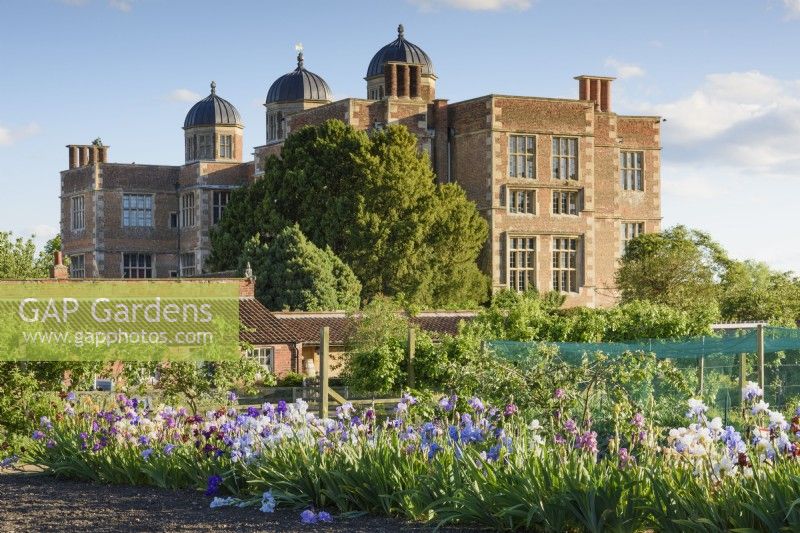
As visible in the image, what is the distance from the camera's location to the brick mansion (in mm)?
47812

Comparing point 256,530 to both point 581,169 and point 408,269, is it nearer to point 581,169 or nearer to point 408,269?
point 408,269

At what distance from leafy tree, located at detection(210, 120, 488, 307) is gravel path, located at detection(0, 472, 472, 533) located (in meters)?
32.5

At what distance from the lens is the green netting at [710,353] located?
1573 centimetres

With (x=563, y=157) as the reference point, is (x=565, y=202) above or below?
below

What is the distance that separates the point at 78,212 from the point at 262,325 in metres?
29.6

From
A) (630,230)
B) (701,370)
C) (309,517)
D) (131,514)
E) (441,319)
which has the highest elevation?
(630,230)

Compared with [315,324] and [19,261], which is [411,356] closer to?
[315,324]

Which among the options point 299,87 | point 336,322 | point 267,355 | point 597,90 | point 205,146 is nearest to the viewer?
point 267,355

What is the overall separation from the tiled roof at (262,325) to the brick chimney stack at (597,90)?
20.7 meters

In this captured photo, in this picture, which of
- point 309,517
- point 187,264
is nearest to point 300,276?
point 187,264

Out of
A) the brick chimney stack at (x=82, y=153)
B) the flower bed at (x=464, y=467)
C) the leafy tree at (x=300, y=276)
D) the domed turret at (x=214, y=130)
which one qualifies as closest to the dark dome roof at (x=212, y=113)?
the domed turret at (x=214, y=130)

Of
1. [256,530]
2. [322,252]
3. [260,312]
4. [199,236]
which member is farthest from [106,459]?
[199,236]

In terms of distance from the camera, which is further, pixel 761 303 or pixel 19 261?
pixel 19 261

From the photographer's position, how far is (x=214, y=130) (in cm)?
7412
